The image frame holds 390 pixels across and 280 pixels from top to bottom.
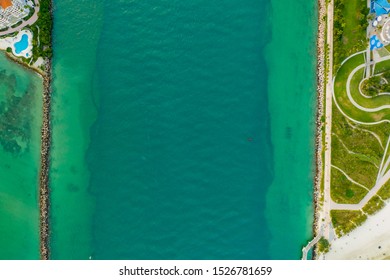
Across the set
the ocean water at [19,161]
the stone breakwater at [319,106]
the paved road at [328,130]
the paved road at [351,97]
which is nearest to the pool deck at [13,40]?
the ocean water at [19,161]

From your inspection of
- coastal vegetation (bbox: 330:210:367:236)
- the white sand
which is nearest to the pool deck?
coastal vegetation (bbox: 330:210:367:236)

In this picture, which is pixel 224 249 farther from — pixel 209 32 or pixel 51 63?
pixel 51 63

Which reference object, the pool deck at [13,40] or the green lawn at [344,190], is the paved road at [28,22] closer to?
the pool deck at [13,40]

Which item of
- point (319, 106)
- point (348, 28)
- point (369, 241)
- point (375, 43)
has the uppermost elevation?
point (348, 28)

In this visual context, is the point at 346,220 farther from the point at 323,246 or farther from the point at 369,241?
the point at 323,246

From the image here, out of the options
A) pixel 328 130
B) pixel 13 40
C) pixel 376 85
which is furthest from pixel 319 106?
pixel 13 40

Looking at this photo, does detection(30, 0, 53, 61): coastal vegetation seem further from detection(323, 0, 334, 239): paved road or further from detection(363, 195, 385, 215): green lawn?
detection(363, 195, 385, 215): green lawn
